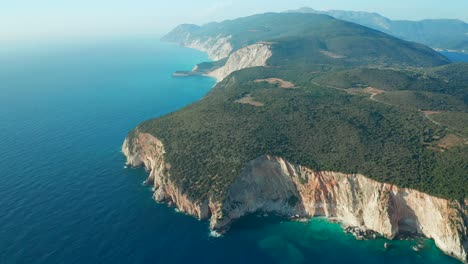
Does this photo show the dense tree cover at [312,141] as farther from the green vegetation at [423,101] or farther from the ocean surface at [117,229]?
the ocean surface at [117,229]

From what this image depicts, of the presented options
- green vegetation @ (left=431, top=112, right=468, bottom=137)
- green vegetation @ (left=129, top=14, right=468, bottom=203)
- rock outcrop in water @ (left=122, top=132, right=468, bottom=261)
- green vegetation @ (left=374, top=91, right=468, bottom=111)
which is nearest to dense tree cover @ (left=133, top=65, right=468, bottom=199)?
green vegetation @ (left=129, top=14, right=468, bottom=203)

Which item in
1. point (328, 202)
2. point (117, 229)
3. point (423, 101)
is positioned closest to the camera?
point (117, 229)

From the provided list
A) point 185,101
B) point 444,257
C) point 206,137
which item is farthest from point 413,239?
point 185,101

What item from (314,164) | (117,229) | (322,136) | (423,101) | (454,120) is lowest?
(117,229)

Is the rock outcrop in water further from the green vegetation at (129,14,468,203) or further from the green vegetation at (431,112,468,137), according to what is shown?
the green vegetation at (431,112,468,137)

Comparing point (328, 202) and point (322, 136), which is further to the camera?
point (322, 136)

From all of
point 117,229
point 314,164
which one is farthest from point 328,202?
point 117,229

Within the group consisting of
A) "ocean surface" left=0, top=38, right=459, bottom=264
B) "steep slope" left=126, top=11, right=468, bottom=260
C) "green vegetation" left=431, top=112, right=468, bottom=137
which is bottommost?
"ocean surface" left=0, top=38, right=459, bottom=264

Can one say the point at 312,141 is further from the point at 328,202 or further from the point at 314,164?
the point at 328,202
